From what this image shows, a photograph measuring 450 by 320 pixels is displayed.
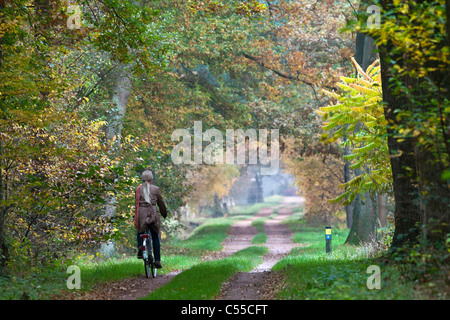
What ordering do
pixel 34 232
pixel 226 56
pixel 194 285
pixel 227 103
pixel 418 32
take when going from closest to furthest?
pixel 418 32 → pixel 194 285 → pixel 34 232 → pixel 226 56 → pixel 227 103

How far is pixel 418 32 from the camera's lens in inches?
257

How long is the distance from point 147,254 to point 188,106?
43.8 ft

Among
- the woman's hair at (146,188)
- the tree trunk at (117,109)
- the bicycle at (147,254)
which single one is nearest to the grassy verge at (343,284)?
the bicycle at (147,254)

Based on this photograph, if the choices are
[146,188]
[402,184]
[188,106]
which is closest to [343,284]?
[402,184]

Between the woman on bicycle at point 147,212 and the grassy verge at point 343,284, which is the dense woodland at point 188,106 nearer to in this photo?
the woman on bicycle at point 147,212

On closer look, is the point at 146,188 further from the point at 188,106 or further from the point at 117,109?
the point at 188,106

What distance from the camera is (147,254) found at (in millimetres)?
11742

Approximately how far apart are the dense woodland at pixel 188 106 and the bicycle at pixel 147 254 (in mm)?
937

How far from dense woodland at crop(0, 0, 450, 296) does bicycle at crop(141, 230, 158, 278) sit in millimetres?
937

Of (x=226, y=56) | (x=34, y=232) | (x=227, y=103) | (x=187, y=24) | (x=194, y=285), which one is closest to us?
(x=194, y=285)

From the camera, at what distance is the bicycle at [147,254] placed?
1129cm

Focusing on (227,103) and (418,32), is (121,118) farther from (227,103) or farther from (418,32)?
(418,32)

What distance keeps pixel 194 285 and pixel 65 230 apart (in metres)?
3.93
